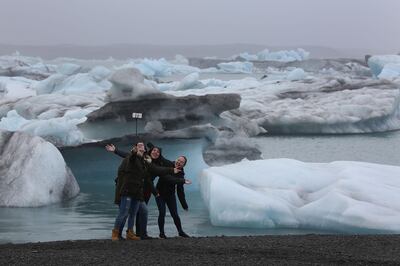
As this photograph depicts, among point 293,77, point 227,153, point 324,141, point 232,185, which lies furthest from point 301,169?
point 293,77

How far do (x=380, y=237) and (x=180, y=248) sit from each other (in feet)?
8.11

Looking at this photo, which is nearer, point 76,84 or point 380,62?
point 76,84

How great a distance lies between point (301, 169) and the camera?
11.6 metres

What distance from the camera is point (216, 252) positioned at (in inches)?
261

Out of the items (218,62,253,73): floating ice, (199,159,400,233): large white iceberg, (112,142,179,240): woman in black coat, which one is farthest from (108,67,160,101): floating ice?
(218,62,253,73): floating ice

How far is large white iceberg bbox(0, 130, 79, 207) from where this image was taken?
12680 millimetres

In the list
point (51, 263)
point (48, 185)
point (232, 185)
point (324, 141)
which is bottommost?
point (324, 141)

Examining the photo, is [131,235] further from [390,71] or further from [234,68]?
[234,68]

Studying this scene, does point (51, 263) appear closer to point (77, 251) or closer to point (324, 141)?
point (77, 251)

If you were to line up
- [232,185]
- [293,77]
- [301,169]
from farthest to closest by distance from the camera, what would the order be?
1. [293,77]
2. [301,169]
3. [232,185]

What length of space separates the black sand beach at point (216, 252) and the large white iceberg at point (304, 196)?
2025 millimetres

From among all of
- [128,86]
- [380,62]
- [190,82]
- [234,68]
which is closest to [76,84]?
[190,82]

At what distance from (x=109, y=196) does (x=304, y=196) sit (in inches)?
185

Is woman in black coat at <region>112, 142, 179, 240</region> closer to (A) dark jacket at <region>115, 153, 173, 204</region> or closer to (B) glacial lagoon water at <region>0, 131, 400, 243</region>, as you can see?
(A) dark jacket at <region>115, 153, 173, 204</region>
